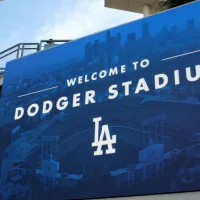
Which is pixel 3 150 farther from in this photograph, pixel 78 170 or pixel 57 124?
pixel 78 170

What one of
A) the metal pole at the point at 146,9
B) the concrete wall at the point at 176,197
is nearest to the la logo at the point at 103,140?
the concrete wall at the point at 176,197

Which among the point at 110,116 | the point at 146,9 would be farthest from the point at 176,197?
the point at 146,9

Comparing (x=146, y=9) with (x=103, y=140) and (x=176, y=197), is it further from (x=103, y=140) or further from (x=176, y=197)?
(x=176, y=197)

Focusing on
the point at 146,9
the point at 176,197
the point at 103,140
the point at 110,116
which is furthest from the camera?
the point at 146,9

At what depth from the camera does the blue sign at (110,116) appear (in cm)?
870

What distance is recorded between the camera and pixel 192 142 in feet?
27.6

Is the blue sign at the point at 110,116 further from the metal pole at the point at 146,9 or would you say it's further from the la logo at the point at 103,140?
the metal pole at the point at 146,9

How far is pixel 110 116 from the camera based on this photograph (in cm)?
994

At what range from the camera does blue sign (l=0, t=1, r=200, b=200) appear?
8.70 m

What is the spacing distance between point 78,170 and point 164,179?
2.31 metres

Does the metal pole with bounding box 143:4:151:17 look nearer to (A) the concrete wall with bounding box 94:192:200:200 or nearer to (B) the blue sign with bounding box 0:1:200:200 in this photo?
(B) the blue sign with bounding box 0:1:200:200

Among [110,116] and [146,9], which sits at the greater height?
[146,9]

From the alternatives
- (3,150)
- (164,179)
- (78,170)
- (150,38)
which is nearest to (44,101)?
(3,150)

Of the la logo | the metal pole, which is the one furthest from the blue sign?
the metal pole
